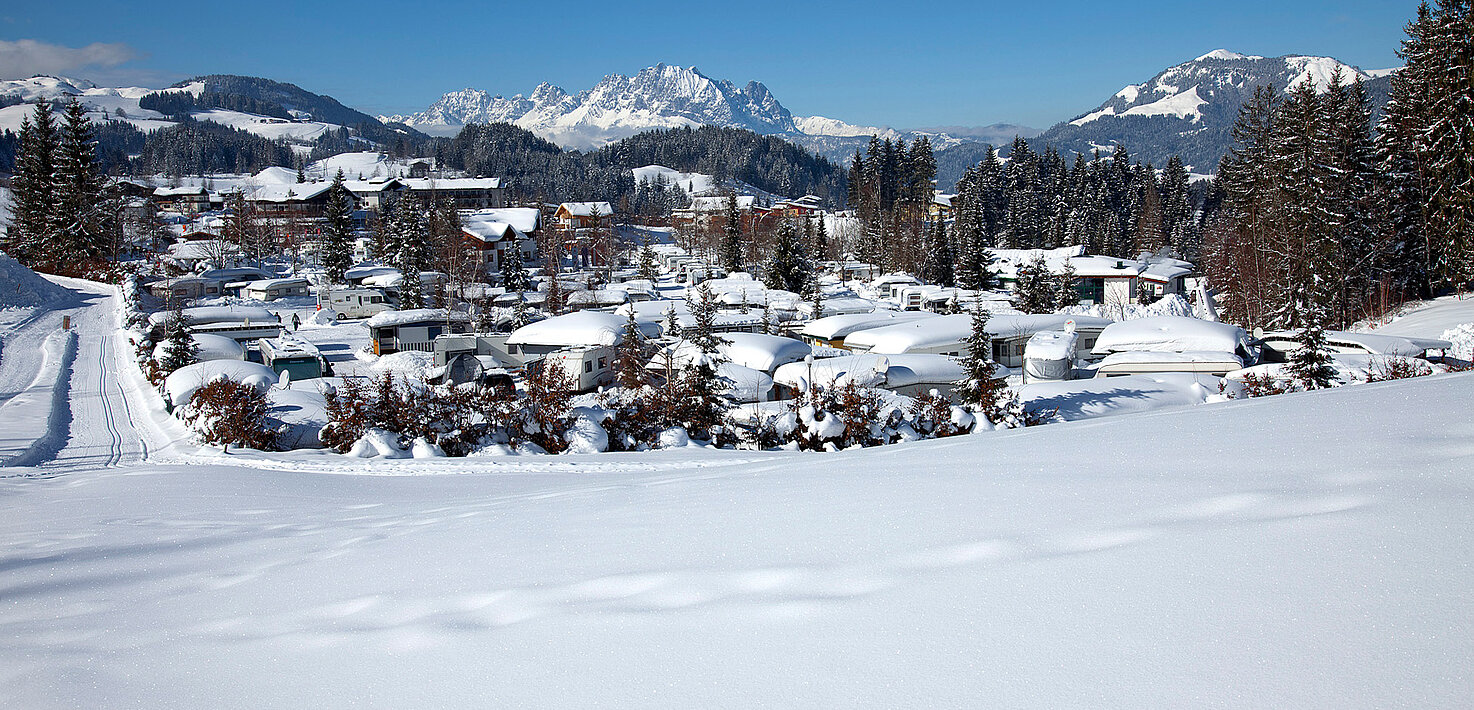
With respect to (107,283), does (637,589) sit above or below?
below

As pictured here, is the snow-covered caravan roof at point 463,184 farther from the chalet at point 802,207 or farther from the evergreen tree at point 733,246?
the evergreen tree at point 733,246

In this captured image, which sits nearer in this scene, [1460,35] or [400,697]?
[400,697]

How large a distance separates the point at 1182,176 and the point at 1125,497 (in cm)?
5895

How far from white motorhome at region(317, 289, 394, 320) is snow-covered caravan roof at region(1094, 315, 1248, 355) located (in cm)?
2525

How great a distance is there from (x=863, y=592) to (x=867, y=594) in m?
0.01

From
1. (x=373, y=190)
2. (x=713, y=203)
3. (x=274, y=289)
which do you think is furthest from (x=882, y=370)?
(x=713, y=203)

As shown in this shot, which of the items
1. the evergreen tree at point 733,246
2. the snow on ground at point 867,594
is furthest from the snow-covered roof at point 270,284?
the snow on ground at point 867,594

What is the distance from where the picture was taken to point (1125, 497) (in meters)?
2.33

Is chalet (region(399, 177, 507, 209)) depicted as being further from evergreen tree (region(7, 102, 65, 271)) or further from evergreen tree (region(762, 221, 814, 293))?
evergreen tree (region(762, 221, 814, 293))

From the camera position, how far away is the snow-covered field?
1.42 meters

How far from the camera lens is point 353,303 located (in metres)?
29.2

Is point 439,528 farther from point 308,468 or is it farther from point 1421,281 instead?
point 1421,281

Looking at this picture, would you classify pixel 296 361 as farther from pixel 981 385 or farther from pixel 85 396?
pixel 981 385

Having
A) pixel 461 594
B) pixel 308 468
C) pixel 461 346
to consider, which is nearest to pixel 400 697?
pixel 461 594
